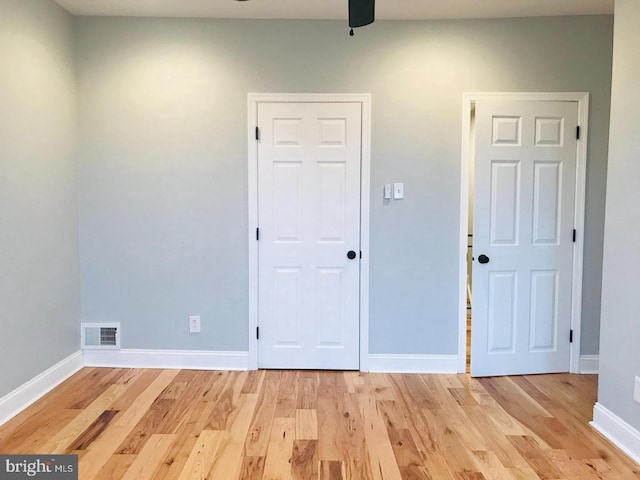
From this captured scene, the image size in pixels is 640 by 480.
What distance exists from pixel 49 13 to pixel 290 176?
1986 millimetres

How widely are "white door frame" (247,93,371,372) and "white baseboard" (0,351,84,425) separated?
1.35 meters

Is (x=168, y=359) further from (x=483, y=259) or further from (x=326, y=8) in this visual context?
(x=326, y=8)

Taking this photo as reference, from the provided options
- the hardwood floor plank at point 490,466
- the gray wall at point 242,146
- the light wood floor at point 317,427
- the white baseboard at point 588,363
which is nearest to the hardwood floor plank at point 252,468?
the light wood floor at point 317,427

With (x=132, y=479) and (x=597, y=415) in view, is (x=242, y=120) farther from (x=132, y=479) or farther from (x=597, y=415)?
(x=597, y=415)

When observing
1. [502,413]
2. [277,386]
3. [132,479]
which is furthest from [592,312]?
[132,479]

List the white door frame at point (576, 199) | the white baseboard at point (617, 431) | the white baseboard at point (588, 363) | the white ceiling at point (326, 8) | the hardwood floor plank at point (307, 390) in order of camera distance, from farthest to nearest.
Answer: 1. the white baseboard at point (588, 363)
2. the white door frame at point (576, 199)
3. the white ceiling at point (326, 8)
4. the hardwood floor plank at point (307, 390)
5. the white baseboard at point (617, 431)

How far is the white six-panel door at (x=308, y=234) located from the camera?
311 cm

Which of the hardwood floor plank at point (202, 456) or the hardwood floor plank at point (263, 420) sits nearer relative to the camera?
the hardwood floor plank at point (202, 456)

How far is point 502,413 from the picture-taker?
259 centimetres

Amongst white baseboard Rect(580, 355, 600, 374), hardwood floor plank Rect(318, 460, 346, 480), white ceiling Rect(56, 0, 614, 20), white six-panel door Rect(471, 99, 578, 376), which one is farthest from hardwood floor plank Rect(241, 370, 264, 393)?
white ceiling Rect(56, 0, 614, 20)

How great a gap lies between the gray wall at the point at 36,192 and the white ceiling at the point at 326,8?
0.40 metres

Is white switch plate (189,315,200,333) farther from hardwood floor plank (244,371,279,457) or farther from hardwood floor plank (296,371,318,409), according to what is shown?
hardwood floor plank (296,371,318,409)

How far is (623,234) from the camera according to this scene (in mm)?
2209

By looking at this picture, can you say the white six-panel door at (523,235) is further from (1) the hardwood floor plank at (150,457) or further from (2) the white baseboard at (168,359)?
(1) the hardwood floor plank at (150,457)
